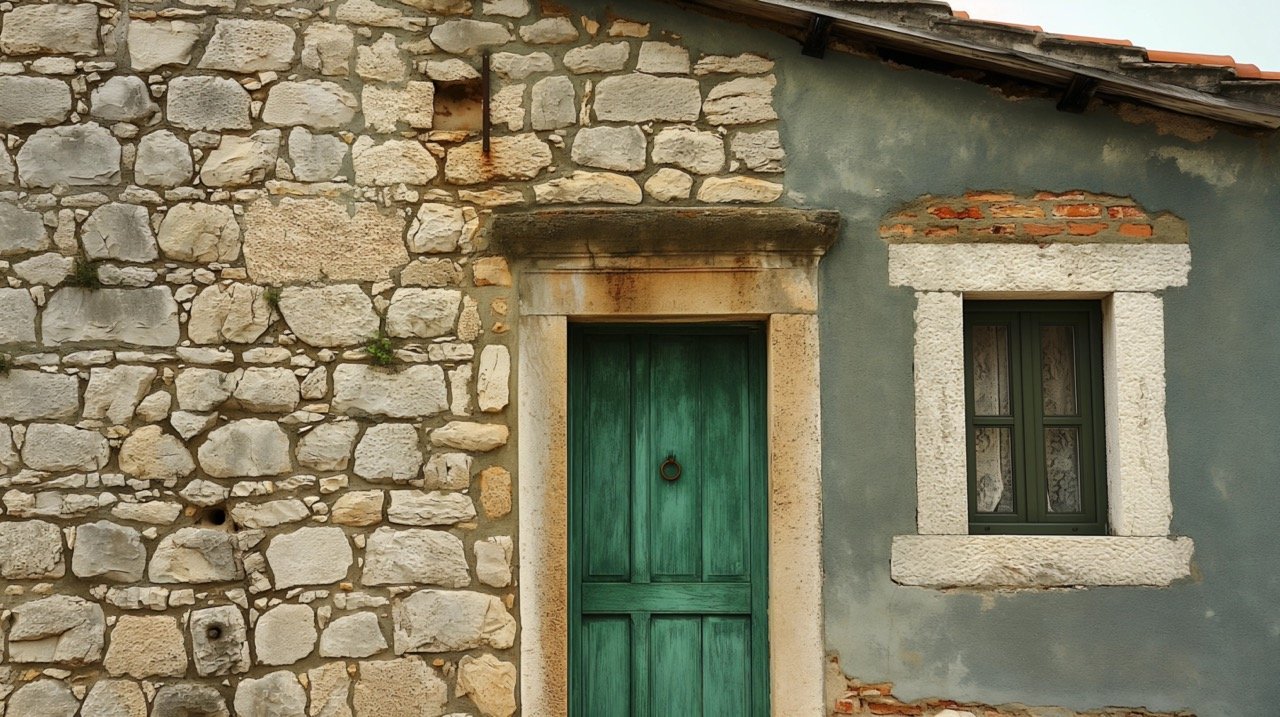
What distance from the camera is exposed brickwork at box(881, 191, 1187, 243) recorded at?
395 centimetres

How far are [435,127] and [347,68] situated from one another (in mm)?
426

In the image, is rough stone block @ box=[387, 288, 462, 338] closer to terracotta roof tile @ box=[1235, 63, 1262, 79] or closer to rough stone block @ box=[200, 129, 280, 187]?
rough stone block @ box=[200, 129, 280, 187]

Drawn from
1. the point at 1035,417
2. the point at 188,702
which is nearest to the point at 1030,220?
the point at 1035,417

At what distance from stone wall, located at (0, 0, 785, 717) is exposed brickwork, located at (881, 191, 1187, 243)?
0.61 meters

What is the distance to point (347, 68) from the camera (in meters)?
4.03

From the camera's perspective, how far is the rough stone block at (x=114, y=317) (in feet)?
12.9

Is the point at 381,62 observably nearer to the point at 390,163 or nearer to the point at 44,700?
the point at 390,163

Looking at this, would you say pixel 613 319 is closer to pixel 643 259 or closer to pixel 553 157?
pixel 643 259

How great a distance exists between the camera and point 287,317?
12.9 ft

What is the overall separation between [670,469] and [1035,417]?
1.53 m

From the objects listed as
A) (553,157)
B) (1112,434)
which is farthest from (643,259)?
(1112,434)

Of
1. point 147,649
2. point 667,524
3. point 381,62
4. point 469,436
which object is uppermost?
point 381,62

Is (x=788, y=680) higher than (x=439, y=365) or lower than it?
lower

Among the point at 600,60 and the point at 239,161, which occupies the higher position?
the point at 600,60
